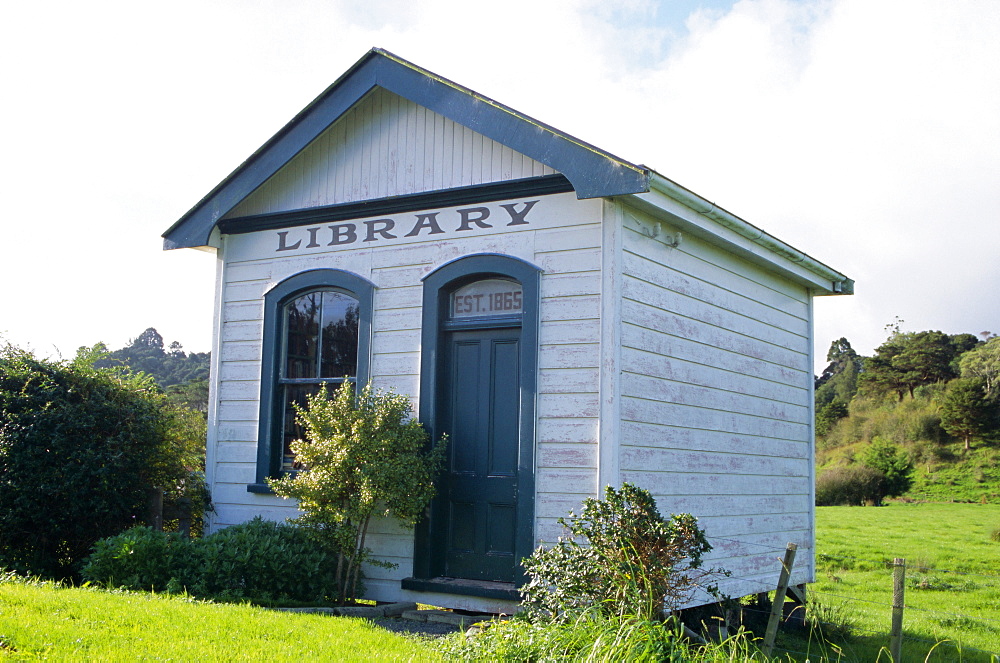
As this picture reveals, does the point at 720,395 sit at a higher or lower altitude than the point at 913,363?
lower

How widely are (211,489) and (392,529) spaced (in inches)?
101

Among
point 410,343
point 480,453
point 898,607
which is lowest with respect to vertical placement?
point 898,607

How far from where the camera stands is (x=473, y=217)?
9258 millimetres

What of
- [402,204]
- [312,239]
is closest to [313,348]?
[312,239]

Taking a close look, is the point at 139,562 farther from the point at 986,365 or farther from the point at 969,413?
the point at 986,365

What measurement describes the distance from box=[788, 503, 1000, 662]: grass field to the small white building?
69.7 inches

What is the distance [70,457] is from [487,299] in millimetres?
4456


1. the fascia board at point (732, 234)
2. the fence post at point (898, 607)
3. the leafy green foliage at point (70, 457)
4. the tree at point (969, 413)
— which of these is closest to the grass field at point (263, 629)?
the fence post at point (898, 607)

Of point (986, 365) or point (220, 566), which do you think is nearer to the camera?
point (220, 566)

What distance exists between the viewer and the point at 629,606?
20.9ft

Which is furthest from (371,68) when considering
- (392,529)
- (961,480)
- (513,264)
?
(961,480)

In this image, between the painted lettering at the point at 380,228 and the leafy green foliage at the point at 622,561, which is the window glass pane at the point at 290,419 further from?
the leafy green foliage at the point at 622,561

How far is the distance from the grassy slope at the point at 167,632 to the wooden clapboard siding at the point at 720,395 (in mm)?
2719

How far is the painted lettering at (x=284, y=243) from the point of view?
1050cm
